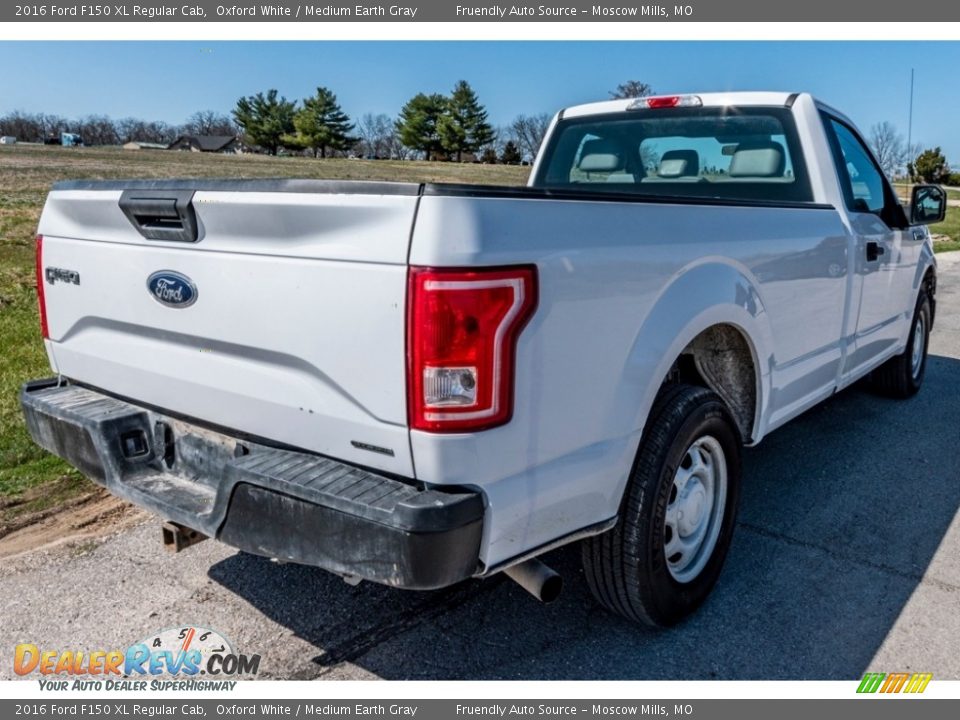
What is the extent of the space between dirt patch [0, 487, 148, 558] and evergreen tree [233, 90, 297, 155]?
322 feet

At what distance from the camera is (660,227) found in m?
2.62

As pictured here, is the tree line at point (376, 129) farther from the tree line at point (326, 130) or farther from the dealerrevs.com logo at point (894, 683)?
the dealerrevs.com logo at point (894, 683)

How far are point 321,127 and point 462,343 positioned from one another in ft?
314

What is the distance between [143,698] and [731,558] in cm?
239

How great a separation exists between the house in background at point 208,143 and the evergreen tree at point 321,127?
1034 cm

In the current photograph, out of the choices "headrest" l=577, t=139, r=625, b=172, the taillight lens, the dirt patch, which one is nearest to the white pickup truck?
the dirt patch

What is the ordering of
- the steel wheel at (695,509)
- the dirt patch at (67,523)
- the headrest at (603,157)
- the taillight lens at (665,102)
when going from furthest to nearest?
the headrest at (603,157)
the taillight lens at (665,102)
the dirt patch at (67,523)
the steel wheel at (695,509)

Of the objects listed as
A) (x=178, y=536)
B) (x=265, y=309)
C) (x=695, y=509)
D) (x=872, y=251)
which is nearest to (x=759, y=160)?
(x=872, y=251)

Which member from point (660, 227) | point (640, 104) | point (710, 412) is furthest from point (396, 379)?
point (640, 104)

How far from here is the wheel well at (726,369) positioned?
322cm

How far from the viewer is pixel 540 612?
Result: 311 centimetres

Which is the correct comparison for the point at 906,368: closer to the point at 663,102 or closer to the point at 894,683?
the point at 663,102

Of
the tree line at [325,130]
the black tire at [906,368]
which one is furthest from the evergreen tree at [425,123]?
the black tire at [906,368]

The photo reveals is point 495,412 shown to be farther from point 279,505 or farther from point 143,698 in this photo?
point 143,698
